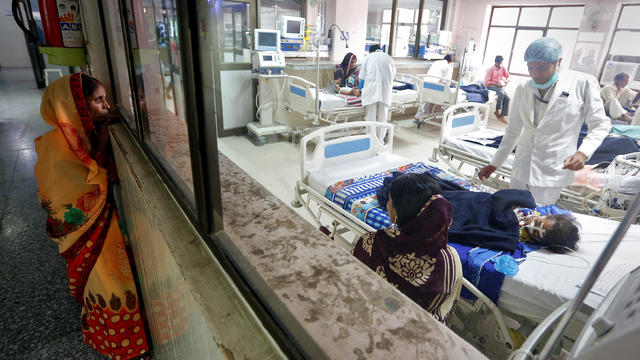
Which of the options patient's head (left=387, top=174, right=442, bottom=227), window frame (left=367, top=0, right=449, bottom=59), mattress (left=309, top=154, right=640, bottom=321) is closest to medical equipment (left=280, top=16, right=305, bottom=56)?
window frame (left=367, top=0, right=449, bottom=59)

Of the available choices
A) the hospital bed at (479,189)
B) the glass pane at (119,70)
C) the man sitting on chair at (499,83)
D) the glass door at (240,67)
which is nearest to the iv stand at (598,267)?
the hospital bed at (479,189)

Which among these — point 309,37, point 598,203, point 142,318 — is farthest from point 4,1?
point 598,203

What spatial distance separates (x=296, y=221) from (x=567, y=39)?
1.61 meters

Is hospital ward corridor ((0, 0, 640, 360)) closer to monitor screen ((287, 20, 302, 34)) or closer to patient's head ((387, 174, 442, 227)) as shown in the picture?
patient's head ((387, 174, 442, 227))

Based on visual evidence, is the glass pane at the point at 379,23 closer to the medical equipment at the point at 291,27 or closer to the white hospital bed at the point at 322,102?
the white hospital bed at the point at 322,102

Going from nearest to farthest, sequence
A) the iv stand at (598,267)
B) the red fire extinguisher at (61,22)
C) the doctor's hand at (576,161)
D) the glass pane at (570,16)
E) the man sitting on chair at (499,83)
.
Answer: the iv stand at (598,267)
the glass pane at (570,16)
the doctor's hand at (576,161)
the red fire extinguisher at (61,22)
the man sitting on chair at (499,83)

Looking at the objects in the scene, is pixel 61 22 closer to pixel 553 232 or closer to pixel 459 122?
pixel 553 232

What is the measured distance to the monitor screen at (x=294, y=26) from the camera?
530cm

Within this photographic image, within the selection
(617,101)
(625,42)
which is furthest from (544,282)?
(617,101)

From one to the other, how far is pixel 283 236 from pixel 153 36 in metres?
1.00

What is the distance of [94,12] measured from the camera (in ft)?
8.25

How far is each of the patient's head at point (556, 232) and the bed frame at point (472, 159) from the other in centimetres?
85

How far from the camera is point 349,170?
283cm

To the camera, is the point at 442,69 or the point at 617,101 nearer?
Result: the point at 617,101
